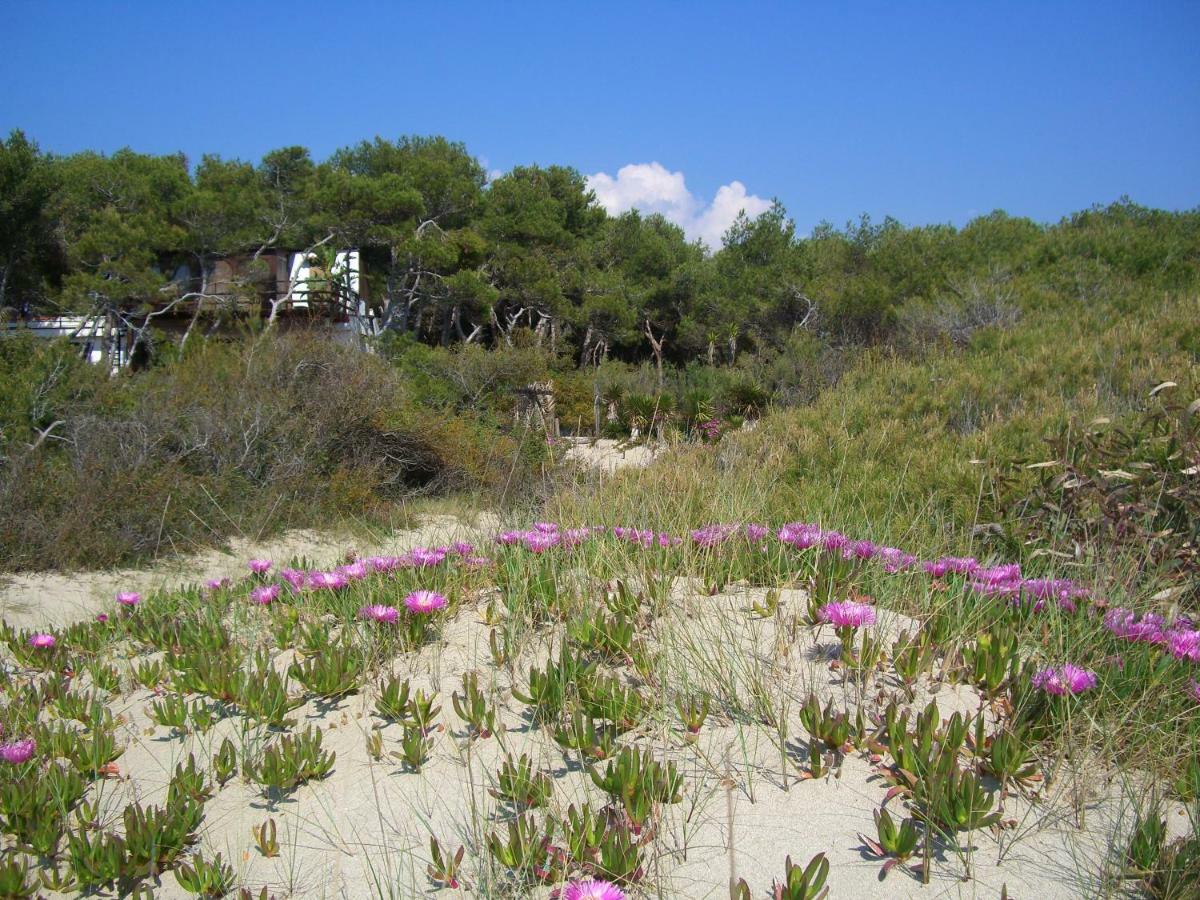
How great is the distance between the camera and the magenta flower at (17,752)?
2.60m

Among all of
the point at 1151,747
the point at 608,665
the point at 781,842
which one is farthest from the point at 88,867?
the point at 1151,747

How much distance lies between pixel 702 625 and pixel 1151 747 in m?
1.31

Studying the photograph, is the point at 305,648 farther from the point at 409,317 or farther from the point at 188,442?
the point at 409,317

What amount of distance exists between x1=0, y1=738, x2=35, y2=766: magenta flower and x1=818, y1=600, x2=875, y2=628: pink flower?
2.57 meters

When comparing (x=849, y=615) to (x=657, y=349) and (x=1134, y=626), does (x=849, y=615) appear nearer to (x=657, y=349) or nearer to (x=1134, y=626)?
(x=1134, y=626)

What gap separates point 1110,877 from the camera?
6.08 feet

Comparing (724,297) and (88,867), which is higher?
(724,297)

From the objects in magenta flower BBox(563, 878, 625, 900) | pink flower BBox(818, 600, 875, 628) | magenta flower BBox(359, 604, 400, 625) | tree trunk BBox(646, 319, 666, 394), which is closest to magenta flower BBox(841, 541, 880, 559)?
pink flower BBox(818, 600, 875, 628)

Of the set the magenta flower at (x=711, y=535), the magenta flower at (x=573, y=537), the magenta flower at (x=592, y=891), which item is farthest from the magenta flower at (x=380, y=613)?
the magenta flower at (x=592, y=891)

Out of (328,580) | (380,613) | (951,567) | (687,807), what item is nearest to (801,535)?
(951,567)

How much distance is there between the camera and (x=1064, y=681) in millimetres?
2350

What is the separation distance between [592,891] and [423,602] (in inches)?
57.4

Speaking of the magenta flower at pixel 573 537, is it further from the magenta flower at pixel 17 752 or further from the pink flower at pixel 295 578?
the magenta flower at pixel 17 752

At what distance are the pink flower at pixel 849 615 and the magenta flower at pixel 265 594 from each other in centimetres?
228
